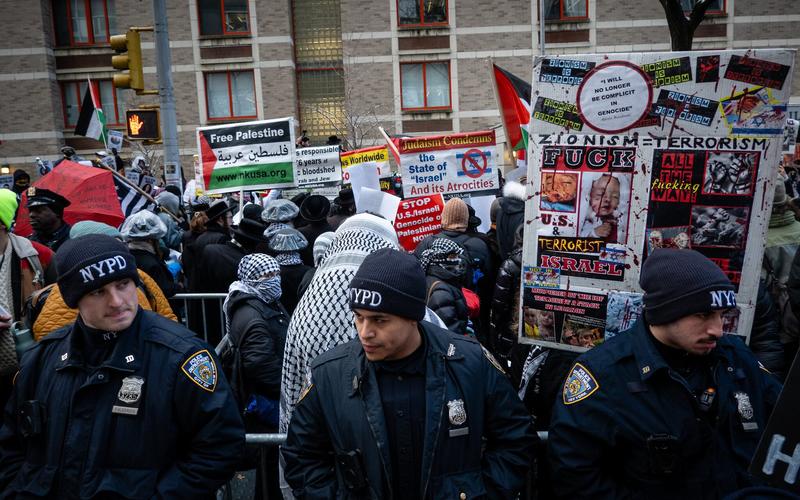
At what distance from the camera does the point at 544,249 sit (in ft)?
10.4

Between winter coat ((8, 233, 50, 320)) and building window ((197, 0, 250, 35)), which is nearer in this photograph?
winter coat ((8, 233, 50, 320))

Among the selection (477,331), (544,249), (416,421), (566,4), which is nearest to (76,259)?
(416,421)

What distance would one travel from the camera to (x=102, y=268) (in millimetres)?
2586

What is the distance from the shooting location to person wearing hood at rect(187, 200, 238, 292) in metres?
6.49

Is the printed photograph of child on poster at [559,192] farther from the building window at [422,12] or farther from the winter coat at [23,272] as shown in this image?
the building window at [422,12]

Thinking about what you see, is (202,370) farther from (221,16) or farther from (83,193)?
(221,16)

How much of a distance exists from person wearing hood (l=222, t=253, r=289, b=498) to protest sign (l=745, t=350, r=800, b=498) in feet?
9.36

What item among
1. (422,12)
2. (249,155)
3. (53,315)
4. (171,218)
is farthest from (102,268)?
(422,12)

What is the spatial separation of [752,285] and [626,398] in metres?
1.04

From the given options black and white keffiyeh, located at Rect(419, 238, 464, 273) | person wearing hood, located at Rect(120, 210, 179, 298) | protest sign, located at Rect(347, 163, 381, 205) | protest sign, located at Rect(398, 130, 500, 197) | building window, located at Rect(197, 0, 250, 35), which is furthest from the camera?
building window, located at Rect(197, 0, 250, 35)

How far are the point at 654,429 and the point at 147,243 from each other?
4.37 metres

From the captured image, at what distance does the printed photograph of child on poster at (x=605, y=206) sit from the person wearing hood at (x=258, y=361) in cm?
213

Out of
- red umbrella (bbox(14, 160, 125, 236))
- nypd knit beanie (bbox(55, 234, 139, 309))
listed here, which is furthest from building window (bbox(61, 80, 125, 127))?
nypd knit beanie (bbox(55, 234, 139, 309))

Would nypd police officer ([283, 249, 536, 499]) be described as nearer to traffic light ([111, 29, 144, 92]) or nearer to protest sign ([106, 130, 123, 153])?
traffic light ([111, 29, 144, 92])
